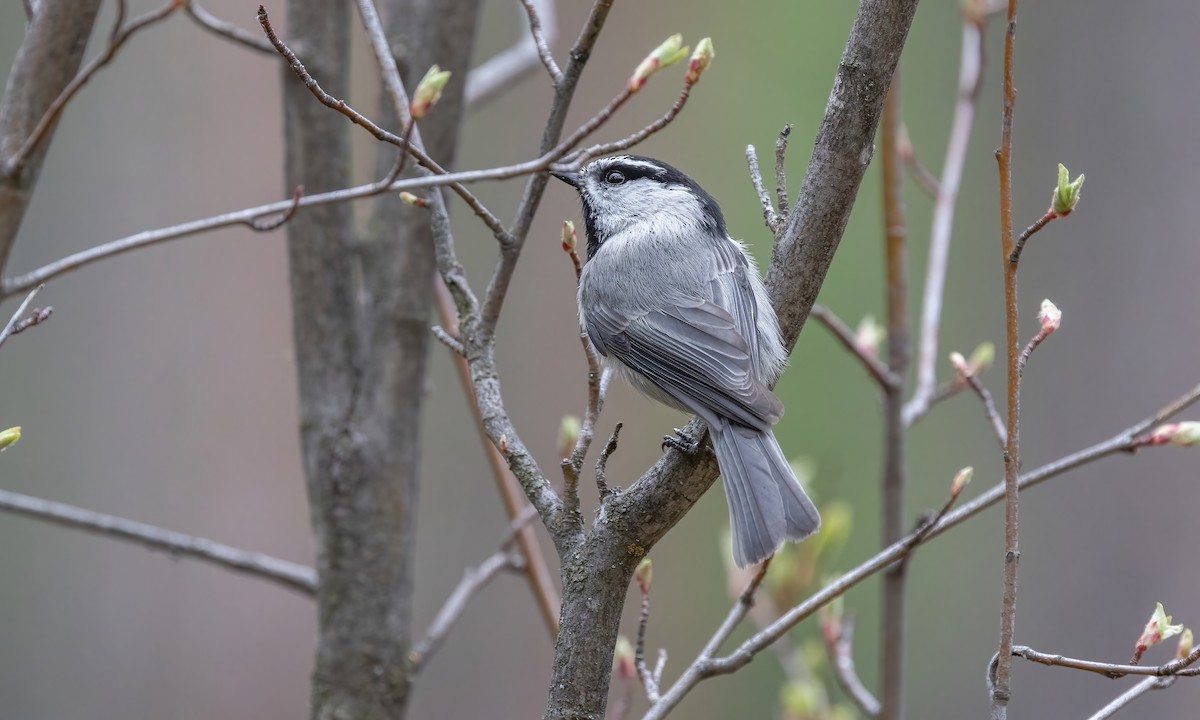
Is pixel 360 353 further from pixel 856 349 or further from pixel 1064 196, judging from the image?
pixel 1064 196

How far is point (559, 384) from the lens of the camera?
18.6 ft

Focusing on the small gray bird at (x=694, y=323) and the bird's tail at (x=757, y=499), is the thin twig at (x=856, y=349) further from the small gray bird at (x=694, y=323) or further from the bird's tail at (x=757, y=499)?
the bird's tail at (x=757, y=499)

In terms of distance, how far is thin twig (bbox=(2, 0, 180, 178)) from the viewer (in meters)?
1.81

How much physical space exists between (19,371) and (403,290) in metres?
3.19

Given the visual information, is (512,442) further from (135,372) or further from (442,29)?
(135,372)

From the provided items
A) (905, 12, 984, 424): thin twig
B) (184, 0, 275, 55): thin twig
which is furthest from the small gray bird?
(184, 0, 275, 55): thin twig

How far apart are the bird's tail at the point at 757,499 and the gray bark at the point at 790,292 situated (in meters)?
0.29

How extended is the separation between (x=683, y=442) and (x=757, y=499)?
18 cm

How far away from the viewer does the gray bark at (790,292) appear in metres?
1.54

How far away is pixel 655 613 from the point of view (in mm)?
5707

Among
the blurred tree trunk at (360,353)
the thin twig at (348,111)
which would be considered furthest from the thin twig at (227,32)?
the thin twig at (348,111)

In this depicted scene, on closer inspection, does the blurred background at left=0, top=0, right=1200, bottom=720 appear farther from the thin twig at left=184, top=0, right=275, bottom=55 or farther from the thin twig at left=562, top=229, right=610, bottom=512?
the thin twig at left=562, top=229, right=610, bottom=512

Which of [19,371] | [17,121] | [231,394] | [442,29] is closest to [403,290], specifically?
[442,29]

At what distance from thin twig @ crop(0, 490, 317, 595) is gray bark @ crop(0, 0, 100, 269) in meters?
0.56
